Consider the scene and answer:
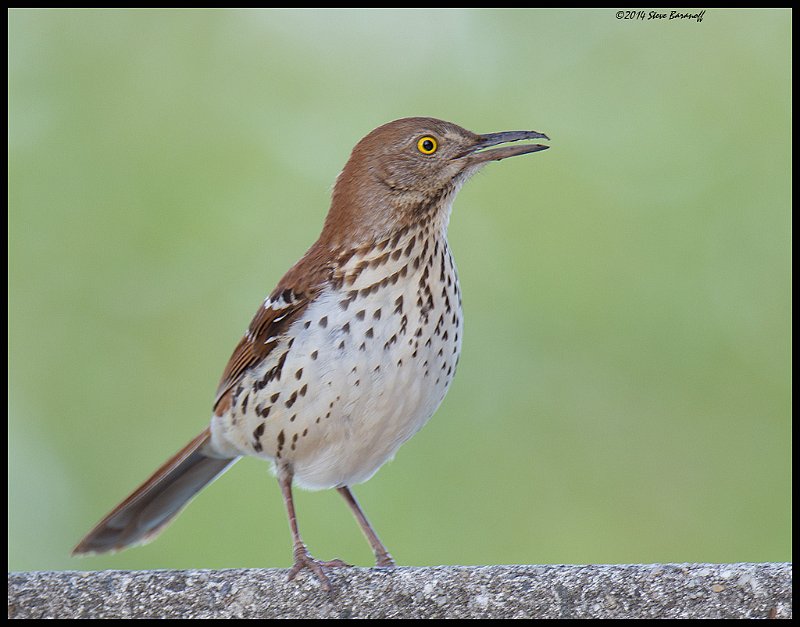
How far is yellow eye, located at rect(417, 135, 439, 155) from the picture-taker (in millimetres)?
4129

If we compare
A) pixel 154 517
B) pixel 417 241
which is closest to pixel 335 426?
pixel 417 241

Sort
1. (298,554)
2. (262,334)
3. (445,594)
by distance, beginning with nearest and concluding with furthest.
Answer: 1. (445,594)
2. (298,554)
3. (262,334)

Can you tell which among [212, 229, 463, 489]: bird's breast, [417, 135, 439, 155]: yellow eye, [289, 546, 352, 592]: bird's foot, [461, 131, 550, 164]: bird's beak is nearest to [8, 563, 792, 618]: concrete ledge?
[289, 546, 352, 592]: bird's foot

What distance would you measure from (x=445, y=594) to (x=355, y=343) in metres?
1.28

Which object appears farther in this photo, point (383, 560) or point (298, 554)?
point (383, 560)

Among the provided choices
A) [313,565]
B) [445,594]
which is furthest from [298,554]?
[445,594]

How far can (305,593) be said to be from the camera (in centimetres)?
266

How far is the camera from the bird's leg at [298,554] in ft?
9.11

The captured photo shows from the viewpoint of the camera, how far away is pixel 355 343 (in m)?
3.66

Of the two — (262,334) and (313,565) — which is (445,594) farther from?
(262,334)

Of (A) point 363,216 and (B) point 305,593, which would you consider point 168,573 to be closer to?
(B) point 305,593

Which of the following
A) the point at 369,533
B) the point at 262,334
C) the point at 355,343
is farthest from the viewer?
the point at 369,533

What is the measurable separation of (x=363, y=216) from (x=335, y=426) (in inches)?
30.5

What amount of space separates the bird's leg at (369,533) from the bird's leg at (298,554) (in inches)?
13.6
